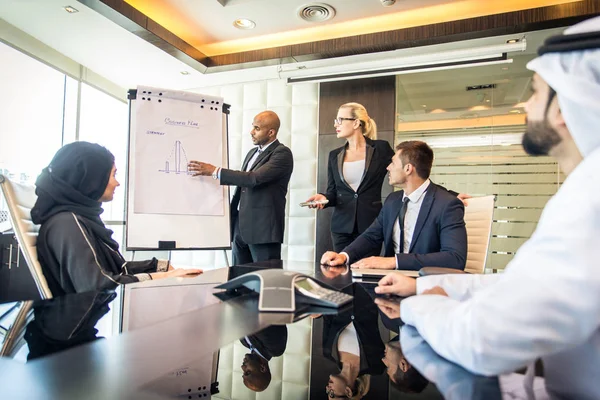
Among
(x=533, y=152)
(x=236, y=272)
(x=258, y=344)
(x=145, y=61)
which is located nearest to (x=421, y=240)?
(x=236, y=272)

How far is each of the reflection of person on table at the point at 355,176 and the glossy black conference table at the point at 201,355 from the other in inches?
82.0

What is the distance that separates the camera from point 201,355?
0.66 m

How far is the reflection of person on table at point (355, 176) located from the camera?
3143mm

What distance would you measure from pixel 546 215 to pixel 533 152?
0.30 meters

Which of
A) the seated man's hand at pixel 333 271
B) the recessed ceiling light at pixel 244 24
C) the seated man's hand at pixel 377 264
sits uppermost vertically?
the recessed ceiling light at pixel 244 24

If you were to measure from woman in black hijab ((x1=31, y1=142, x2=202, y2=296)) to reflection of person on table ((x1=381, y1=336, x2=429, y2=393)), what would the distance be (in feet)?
3.52

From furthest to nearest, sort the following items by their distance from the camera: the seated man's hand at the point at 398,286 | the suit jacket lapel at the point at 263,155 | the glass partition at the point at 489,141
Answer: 1. the glass partition at the point at 489,141
2. the suit jacket lapel at the point at 263,155
3. the seated man's hand at the point at 398,286

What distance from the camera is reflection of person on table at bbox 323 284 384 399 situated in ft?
1.91

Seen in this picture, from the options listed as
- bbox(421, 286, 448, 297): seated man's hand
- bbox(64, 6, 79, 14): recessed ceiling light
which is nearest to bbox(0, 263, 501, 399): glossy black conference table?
bbox(421, 286, 448, 297): seated man's hand

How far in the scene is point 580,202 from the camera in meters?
0.51

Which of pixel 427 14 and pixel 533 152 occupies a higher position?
pixel 427 14

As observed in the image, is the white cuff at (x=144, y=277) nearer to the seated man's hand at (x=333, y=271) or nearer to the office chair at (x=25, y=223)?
the office chair at (x=25, y=223)

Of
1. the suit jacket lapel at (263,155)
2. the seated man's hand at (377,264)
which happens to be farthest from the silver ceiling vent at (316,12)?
the seated man's hand at (377,264)

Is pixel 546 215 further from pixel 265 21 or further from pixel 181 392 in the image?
pixel 265 21
